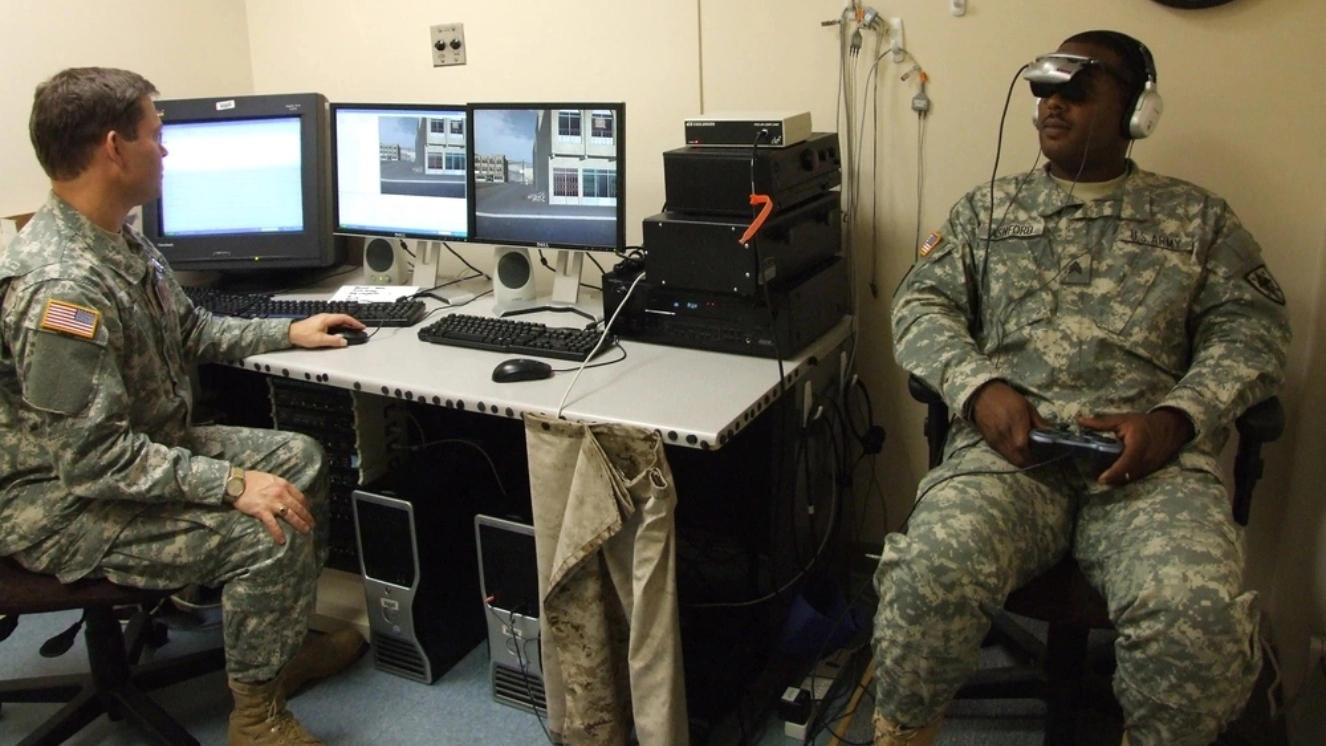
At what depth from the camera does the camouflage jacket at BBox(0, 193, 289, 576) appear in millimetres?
1658

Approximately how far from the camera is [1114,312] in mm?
1769

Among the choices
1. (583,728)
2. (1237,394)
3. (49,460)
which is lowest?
(583,728)

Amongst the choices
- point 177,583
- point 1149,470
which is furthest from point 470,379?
point 1149,470

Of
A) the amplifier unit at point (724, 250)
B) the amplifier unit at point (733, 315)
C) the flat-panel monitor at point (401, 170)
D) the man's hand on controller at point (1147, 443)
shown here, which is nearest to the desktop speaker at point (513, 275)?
the flat-panel monitor at point (401, 170)

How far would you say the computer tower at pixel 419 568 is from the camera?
2.10m

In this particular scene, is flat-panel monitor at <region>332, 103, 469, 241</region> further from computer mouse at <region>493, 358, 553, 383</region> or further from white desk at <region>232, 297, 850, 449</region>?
computer mouse at <region>493, 358, 553, 383</region>

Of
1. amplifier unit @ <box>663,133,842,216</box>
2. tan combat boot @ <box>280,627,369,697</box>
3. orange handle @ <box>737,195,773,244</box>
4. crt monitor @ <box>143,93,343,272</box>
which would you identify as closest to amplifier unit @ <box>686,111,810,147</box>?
amplifier unit @ <box>663,133,842,216</box>

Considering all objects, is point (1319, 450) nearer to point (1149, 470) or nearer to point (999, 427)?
point (1149, 470)

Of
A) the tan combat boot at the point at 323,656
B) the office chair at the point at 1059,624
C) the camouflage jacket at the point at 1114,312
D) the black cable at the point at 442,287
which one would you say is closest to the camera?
the office chair at the point at 1059,624

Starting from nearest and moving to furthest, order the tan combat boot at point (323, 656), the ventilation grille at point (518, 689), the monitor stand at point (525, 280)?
the ventilation grille at point (518, 689) < the tan combat boot at point (323, 656) < the monitor stand at point (525, 280)

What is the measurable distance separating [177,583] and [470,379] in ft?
2.06

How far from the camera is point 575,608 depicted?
1778mm

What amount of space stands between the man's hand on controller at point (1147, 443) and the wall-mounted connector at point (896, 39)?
0.98 metres

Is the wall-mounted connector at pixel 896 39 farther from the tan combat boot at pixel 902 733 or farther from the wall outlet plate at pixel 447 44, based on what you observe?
the tan combat boot at pixel 902 733
